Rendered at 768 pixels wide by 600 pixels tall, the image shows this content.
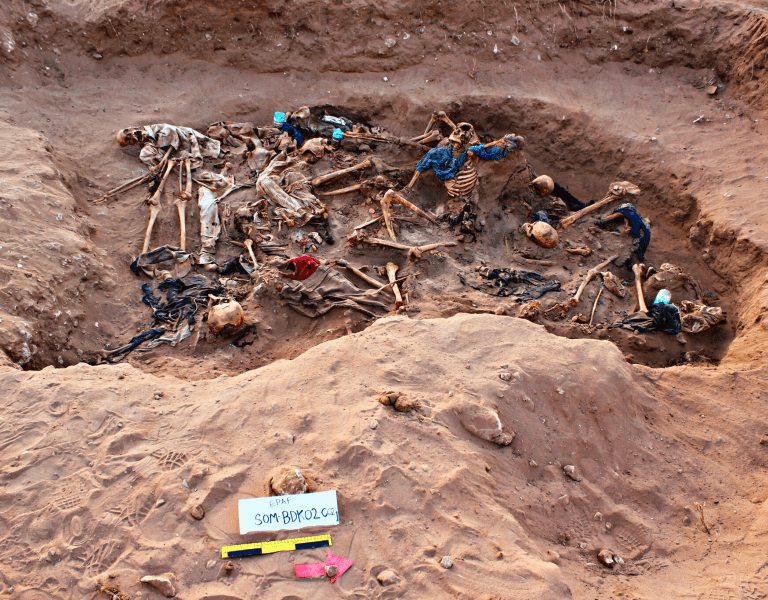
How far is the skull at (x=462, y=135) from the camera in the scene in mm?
6352

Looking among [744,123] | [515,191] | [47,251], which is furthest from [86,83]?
[744,123]

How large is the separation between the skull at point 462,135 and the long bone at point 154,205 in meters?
3.55

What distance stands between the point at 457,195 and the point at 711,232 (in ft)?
9.74

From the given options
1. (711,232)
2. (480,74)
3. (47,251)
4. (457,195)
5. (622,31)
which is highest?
(622,31)

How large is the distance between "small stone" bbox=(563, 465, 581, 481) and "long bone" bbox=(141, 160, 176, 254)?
15.6 ft

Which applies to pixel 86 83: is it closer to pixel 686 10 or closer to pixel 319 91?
pixel 319 91

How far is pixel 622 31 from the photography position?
7891mm

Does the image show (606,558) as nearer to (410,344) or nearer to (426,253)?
(410,344)

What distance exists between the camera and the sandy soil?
9.37 feet

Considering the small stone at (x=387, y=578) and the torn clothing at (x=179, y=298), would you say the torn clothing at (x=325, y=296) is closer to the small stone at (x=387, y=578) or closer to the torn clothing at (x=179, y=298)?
the torn clothing at (x=179, y=298)

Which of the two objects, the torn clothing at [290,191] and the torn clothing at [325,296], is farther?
the torn clothing at [290,191]

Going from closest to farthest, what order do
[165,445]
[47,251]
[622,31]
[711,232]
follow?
[165,445] → [47,251] → [711,232] → [622,31]

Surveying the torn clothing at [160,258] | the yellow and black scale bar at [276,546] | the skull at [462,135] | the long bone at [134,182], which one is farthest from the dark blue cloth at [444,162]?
the yellow and black scale bar at [276,546]

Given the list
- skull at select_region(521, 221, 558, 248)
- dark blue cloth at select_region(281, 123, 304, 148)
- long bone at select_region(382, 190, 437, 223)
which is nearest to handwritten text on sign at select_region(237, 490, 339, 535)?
long bone at select_region(382, 190, 437, 223)
